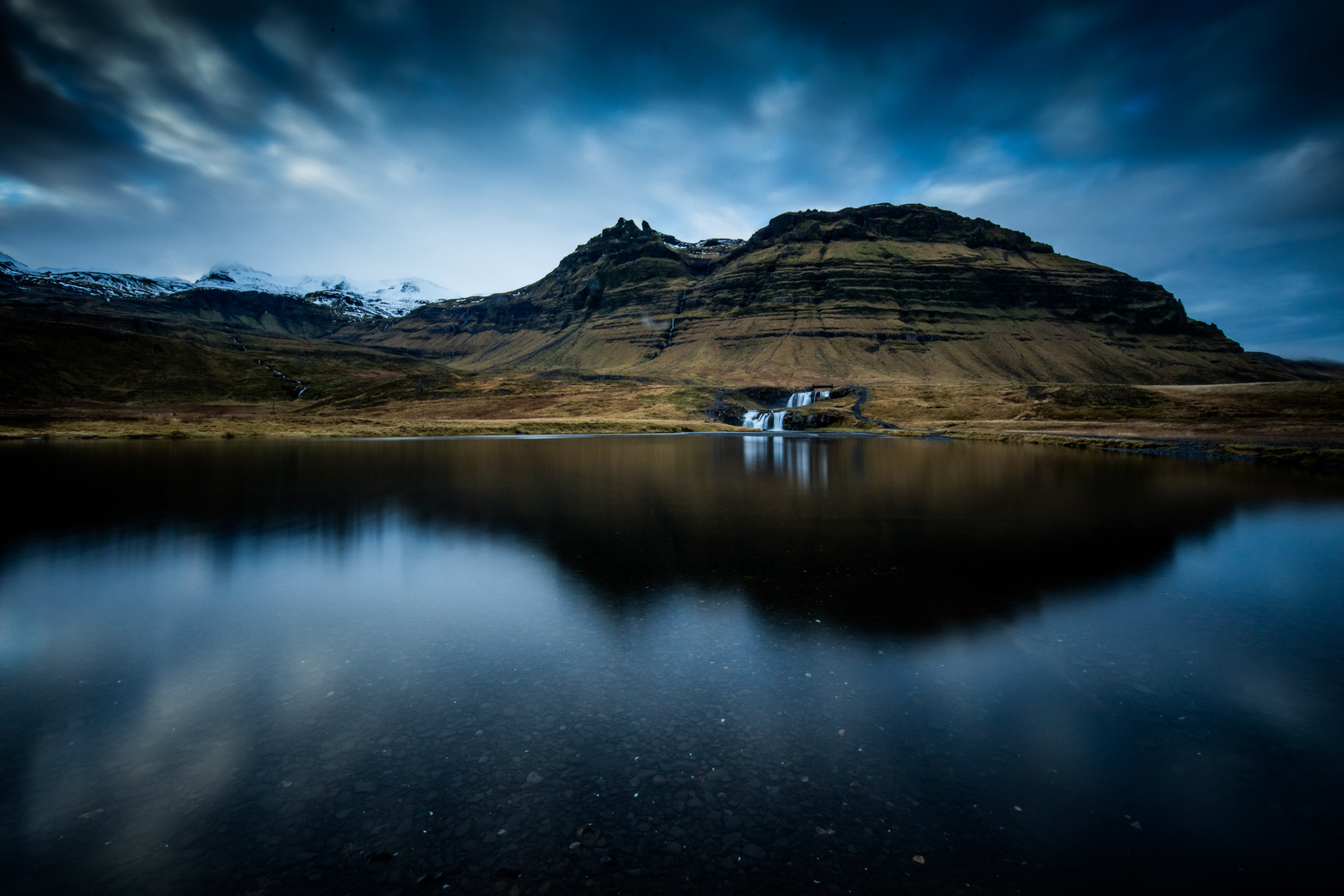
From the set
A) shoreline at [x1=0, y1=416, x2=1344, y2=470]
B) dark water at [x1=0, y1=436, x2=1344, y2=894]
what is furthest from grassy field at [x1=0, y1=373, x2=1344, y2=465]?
dark water at [x1=0, y1=436, x2=1344, y2=894]

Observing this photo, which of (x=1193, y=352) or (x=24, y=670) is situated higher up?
(x=1193, y=352)

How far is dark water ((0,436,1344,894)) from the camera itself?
521cm

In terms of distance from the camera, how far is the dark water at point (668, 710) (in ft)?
17.1

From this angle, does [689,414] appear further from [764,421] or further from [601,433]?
[601,433]

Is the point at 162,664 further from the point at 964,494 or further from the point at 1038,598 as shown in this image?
the point at 964,494

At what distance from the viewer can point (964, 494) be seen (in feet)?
86.5

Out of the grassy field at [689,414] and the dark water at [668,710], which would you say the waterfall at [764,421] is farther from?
the dark water at [668,710]

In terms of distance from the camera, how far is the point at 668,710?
7.71 m

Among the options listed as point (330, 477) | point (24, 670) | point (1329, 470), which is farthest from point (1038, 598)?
point (1329, 470)

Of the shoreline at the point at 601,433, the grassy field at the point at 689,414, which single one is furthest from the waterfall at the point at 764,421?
the grassy field at the point at 689,414

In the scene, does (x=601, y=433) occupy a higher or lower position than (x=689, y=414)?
lower

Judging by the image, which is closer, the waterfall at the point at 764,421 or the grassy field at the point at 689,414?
the grassy field at the point at 689,414

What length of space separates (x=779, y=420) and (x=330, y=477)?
253 feet

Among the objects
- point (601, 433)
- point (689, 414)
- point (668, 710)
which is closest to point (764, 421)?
point (689, 414)
